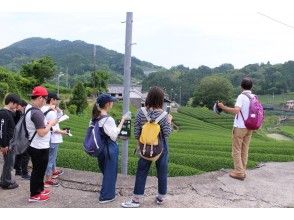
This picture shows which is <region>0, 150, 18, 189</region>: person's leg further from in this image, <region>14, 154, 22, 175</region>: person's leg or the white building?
the white building

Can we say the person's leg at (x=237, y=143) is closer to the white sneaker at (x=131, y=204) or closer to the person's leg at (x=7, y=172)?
the white sneaker at (x=131, y=204)

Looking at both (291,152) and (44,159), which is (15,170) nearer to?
(44,159)

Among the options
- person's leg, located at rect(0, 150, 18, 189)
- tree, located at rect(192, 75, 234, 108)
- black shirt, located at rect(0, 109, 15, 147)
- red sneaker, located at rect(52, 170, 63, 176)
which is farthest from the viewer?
tree, located at rect(192, 75, 234, 108)

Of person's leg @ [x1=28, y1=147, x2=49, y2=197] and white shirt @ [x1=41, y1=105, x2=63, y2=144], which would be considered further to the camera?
white shirt @ [x1=41, y1=105, x2=63, y2=144]

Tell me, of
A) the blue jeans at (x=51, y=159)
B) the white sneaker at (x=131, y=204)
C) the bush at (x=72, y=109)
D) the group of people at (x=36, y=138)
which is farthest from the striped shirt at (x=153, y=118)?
the bush at (x=72, y=109)

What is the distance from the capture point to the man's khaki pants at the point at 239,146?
19.1ft

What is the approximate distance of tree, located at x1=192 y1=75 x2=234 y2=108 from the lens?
68.8 metres

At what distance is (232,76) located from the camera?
275ft

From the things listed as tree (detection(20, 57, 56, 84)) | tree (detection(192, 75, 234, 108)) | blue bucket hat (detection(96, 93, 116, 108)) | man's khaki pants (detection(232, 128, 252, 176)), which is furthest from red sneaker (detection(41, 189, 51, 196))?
tree (detection(192, 75, 234, 108))

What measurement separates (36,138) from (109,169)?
887 mm

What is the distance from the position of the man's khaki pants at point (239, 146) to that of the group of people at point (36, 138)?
235 cm

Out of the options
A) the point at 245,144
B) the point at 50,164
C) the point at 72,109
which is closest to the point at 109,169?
the point at 50,164

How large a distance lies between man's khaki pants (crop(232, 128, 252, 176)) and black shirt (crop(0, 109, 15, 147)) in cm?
298

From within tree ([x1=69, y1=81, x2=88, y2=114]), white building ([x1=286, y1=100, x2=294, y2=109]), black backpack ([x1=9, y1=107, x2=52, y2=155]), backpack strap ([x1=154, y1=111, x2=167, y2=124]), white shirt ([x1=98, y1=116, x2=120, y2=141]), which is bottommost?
white building ([x1=286, y1=100, x2=294, y2=109])
